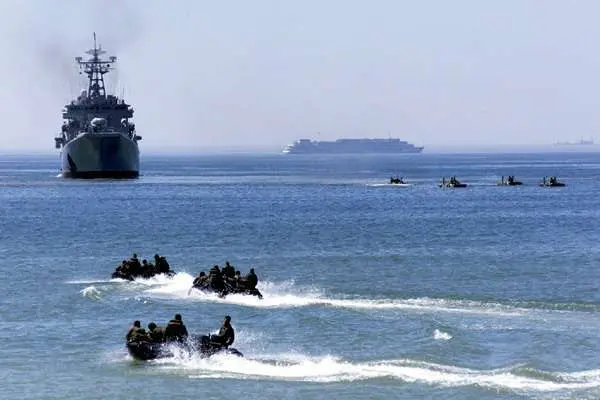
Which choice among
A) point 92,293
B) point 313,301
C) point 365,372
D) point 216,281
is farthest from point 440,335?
point 92,293

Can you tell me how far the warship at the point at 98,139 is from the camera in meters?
183

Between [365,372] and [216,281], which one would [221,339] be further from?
[216,281]

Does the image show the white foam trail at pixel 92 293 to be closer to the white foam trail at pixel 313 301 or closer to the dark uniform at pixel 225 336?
the white foam trail at pixel 313 301

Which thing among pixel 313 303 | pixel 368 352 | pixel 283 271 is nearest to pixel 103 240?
pixel 283 271

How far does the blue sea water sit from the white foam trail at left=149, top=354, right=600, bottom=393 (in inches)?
2.6

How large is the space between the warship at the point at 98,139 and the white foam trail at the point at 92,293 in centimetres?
12321

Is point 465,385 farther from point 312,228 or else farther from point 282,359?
point 312,228

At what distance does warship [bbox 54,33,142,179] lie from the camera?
602 ft

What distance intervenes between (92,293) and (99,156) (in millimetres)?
130056

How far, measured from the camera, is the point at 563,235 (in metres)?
93.3

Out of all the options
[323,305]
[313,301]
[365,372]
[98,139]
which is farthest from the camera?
[98,139]

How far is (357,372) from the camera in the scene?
40281mm

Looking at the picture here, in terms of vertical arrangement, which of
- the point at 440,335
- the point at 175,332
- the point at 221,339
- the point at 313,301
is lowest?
the point at 313,301

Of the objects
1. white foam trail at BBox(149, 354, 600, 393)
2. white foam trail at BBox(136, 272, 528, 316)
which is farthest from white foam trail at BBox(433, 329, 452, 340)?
white foam trail at BBox(136, 272, 528, 316)
